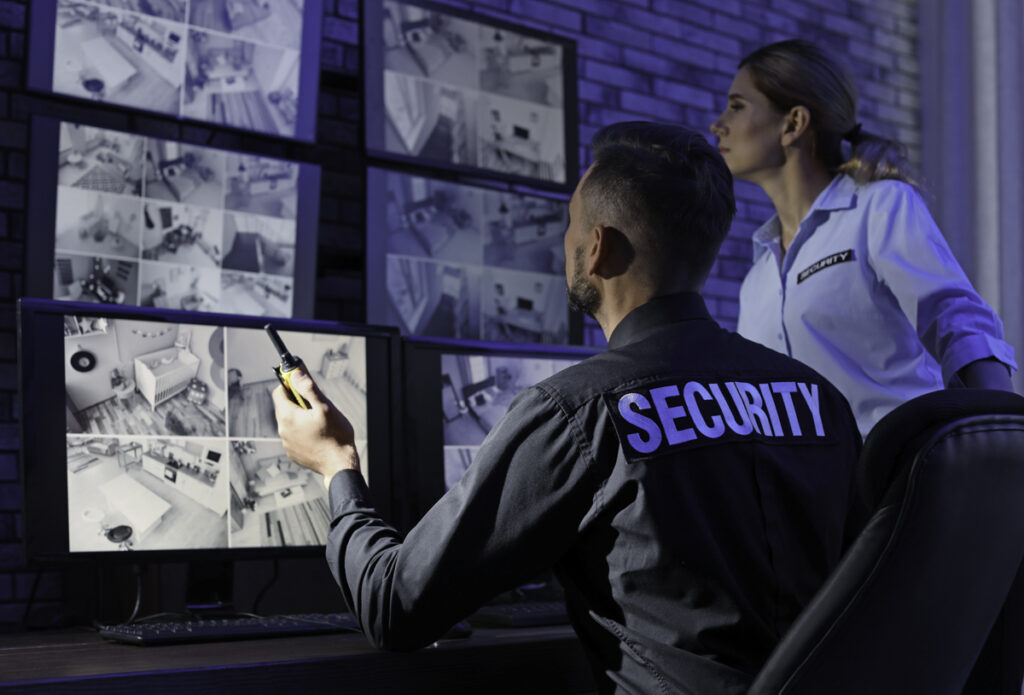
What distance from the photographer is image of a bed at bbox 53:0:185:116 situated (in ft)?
6.55

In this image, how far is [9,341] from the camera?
1.96 meters

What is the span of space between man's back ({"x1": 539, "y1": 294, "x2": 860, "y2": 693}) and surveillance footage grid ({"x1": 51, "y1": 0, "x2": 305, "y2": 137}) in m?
1.25

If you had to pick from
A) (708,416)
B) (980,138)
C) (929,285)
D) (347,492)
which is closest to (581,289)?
(708,416)

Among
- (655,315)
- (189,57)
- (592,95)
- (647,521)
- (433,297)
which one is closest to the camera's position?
(647,521)

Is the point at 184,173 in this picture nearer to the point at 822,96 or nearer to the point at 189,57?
the point at 189,57

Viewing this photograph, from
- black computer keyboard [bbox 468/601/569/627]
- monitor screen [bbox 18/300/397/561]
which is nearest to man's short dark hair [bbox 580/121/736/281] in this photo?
black computer keyboard [bbox 468/601/569/627]

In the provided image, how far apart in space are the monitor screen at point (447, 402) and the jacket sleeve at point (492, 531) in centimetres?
69

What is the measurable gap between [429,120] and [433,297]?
0.40 metres

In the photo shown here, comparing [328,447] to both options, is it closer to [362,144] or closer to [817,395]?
[817,395]

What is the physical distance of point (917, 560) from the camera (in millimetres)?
904

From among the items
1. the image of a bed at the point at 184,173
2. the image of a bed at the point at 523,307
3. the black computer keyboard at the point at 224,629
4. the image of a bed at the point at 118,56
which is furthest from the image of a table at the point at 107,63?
the black computer keyboard at the point at 224,629

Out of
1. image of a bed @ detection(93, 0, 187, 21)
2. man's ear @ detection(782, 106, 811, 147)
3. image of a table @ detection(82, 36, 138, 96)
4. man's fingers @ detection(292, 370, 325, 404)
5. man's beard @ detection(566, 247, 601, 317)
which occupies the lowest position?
man's fingers @ detection(292, 370, 325, 404)

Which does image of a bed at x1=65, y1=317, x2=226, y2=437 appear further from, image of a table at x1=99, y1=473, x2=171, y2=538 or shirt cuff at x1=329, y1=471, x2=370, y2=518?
shirt cuff at x1=329, y1=471, x2=370, y2=518

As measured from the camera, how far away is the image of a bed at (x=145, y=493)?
1.55 metres
